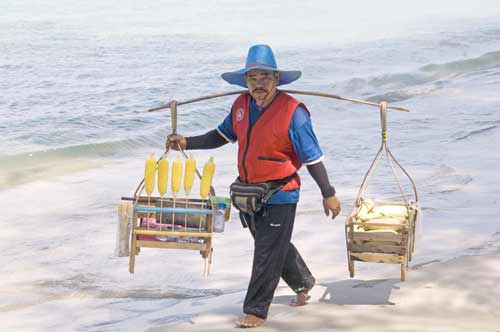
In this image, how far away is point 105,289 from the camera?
7812 millimetres

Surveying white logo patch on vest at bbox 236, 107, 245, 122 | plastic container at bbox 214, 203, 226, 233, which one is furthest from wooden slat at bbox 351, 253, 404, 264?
white logo patch on vest at bbox 236, 107, 245, 122

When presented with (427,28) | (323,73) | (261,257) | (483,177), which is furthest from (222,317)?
(427,28)

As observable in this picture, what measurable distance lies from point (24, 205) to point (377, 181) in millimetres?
4188

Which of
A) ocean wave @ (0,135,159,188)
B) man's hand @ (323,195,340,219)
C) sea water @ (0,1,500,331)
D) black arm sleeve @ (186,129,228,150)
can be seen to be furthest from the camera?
ocean wave @ (0,135,159,188)

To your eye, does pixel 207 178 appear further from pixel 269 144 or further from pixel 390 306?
pixel 390 306

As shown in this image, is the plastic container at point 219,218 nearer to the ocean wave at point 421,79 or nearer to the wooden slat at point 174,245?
the wooden slat at point 174,245

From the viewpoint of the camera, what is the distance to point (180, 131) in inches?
745

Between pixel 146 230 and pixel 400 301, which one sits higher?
pixel 146 230

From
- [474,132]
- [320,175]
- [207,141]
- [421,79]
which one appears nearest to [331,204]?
[320,175]

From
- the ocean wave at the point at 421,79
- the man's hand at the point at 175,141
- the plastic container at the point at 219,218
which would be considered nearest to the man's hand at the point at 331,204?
the plastic container at the point at 219,218

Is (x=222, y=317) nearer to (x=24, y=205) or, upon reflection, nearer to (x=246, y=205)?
(x=246, y=205)

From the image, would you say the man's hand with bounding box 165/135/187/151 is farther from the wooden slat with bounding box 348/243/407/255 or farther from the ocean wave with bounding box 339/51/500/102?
the ocean wave with bounding box 339/51/500/102

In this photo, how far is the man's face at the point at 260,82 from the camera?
214 inches

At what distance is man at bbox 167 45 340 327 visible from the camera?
5.39 metres
